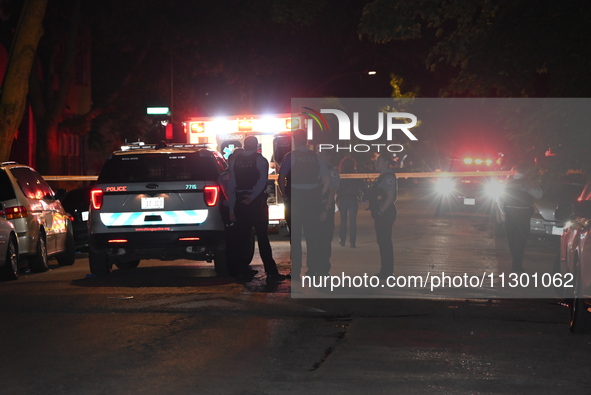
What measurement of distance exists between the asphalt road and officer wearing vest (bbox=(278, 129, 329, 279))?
74cm

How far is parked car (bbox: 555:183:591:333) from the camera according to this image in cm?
896

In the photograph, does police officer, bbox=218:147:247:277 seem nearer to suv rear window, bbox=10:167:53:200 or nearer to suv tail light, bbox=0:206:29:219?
suv tail light, bbox=0:206:29:219

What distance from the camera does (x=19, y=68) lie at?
21672 mm

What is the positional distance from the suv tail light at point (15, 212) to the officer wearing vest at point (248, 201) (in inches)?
132

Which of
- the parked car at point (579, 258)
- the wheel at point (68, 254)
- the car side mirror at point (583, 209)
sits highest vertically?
the car side mirror at point (583, 209)

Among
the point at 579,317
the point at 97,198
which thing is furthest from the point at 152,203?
the point at 579,317

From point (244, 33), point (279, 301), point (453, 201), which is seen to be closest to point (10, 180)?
point (279, 301)

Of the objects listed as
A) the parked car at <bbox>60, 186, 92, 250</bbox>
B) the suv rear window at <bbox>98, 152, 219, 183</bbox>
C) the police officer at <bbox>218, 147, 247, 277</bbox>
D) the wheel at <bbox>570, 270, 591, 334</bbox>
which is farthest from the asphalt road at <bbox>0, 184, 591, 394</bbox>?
the parked car at <bbox>60, 186, 92, 250</bbox>

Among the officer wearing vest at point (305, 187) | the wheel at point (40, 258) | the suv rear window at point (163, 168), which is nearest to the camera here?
the officer wearing vest at point (305, 187)

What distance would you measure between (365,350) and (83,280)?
6431mm

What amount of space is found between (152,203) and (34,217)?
8.89 ft

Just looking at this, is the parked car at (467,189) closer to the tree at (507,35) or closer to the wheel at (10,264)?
the tree at (507,35)

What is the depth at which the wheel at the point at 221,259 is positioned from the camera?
44.9ft

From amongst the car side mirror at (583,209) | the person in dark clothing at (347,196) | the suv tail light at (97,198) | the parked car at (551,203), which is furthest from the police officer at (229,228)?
the parked car at (551,203)
